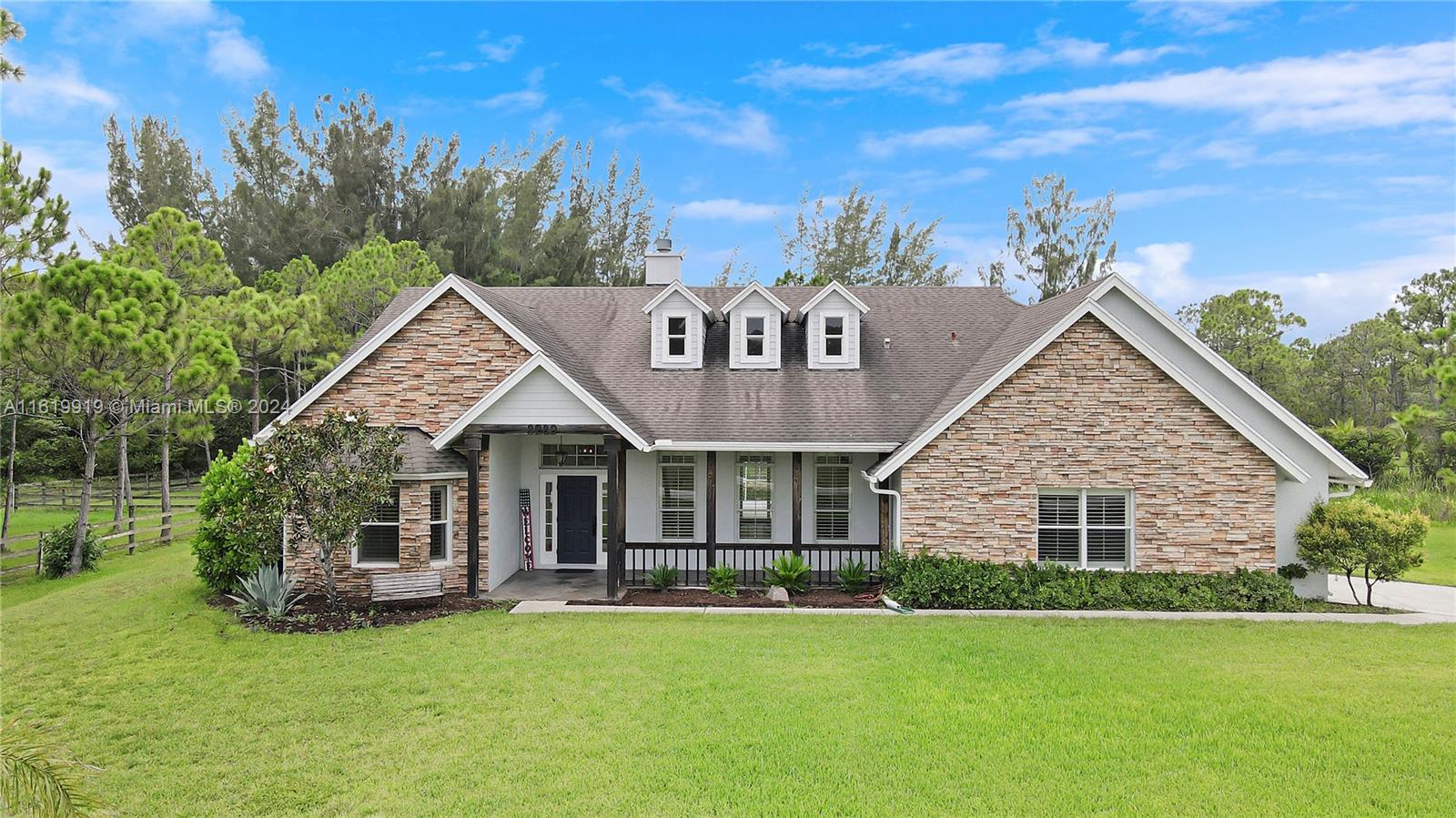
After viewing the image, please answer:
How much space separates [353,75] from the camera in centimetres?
4744

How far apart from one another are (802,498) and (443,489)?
7472 millimetres

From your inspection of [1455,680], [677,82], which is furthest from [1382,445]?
[677,82]

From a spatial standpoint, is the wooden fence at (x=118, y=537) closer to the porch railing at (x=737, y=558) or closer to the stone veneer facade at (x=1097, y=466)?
the porch railing at (x=737, y=558)

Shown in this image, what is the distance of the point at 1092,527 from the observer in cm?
1393

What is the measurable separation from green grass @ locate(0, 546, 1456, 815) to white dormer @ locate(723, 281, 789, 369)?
7.23 m

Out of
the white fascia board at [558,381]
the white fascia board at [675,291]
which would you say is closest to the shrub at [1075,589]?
the white fascia board at [558,381]

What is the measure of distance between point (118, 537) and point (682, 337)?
1744 centimetres

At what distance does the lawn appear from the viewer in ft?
55.5

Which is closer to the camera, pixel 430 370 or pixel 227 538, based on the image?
pixel 227 538

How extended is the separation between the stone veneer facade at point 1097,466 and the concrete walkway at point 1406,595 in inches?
110

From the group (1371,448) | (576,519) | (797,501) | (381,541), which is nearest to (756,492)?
(797,501)

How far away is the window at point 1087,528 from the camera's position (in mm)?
13945

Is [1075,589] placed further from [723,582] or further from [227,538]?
[227,538]

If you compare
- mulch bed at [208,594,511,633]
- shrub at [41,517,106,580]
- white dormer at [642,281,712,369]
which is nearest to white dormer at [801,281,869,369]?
white dormer at [642,281,712,369]
